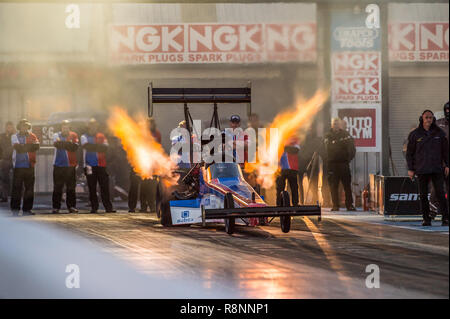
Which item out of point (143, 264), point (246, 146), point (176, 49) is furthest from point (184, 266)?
point (176, 49)

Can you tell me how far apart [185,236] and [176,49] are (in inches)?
589

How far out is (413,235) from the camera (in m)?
13.9

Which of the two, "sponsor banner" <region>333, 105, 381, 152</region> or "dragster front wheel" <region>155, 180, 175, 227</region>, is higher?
"sponsor banner" <region>333, 105, 381, 152</region>

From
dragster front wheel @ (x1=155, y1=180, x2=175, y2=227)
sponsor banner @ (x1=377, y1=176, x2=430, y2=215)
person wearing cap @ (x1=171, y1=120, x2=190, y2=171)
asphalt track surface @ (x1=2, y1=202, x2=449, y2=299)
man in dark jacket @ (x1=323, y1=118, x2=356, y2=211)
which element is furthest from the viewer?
man in dark jacket @ (x1=323, y1=118, x2=356, y2=211)

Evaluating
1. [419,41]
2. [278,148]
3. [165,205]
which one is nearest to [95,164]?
[278,148]

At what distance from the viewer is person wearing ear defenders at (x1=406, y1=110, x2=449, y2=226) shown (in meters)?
15.3

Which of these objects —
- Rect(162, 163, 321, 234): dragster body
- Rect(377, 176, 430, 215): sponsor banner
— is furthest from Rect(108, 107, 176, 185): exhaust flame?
Rect(377, 176, 430, 215): sponsor banner

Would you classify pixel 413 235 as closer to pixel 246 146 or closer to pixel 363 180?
pixel 246 146

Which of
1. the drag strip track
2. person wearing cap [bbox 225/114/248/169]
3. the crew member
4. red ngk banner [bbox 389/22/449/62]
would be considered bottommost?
the drag strip track

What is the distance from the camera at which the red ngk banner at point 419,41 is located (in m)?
28.1

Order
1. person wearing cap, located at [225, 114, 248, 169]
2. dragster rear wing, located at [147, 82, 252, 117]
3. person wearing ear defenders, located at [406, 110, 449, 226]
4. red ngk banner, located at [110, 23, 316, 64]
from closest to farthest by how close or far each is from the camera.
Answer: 1. person wearing ear defenders, located at [406, 110, 449, 226]
2. dragster rear wing, located at [147, 82, 252, 117]
3. person wearing cap, located at [225, 114, 248, 169]
4. red ngk banner, located at [110, 23, 316, 64]

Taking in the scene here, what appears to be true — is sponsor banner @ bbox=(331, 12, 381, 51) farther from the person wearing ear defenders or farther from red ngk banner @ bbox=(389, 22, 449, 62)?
red ngk banner @ bbox=(389, 22, 449, 62)

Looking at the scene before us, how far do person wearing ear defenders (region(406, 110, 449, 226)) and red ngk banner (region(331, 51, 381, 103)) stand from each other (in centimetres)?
600
